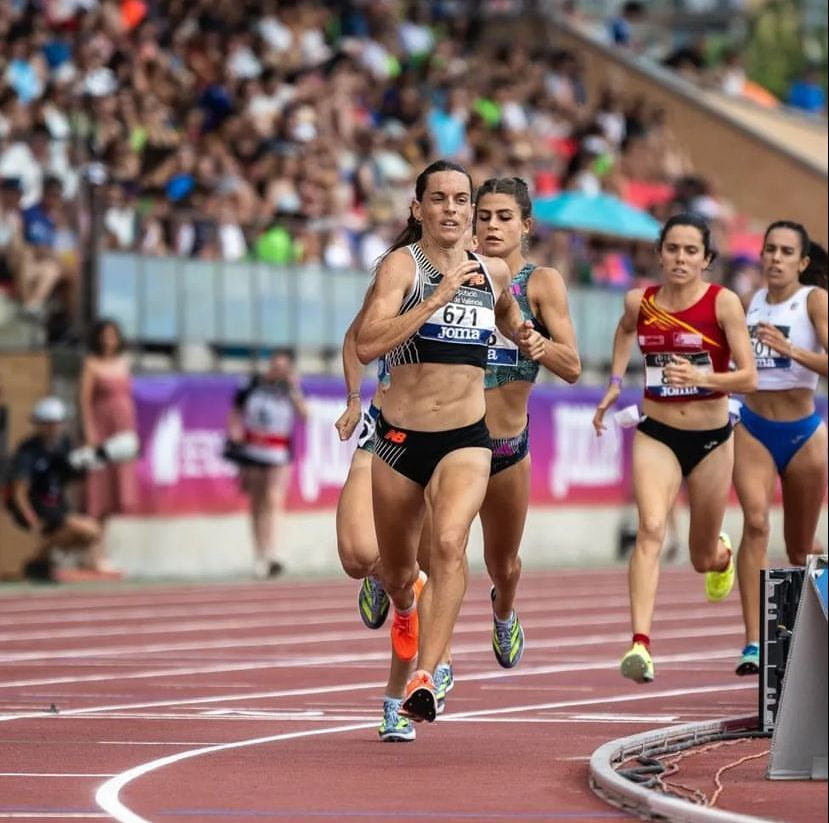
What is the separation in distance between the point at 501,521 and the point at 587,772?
6.88ft

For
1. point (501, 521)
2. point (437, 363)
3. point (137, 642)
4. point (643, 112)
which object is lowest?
point (137, 642)

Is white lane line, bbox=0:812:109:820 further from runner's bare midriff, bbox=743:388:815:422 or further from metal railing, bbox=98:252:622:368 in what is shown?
metal railing, bbox=98:252:622:368

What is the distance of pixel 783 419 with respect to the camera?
1380 cm

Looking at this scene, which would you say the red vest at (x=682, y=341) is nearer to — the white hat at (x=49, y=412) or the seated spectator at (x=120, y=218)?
the white hat at (x=49, y=412)

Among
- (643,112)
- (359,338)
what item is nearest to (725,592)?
(359,338)

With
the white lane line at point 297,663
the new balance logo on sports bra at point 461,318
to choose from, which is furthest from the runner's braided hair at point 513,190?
the white lane line at point 297,663

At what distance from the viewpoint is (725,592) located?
549 inches

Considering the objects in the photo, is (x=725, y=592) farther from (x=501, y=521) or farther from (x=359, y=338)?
(x=359, y=338)

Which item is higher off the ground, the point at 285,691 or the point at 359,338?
the point at 359,338

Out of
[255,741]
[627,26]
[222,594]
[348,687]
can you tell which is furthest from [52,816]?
[627,26]

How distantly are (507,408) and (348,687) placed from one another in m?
2.80

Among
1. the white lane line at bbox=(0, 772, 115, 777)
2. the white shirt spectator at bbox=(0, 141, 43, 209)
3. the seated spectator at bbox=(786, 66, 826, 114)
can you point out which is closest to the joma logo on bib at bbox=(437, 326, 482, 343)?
the white lane line at bbox=(0, 772, 115, 777)

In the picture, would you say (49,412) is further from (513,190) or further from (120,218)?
(513,190)

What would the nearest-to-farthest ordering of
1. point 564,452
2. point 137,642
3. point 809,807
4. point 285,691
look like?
1. point 809,807
2. point 285,691
3. point 137,642
4. point 564,452
